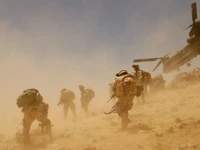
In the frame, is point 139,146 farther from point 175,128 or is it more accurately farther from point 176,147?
point 175,128

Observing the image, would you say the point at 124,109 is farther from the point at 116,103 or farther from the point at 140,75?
the point at 140,75

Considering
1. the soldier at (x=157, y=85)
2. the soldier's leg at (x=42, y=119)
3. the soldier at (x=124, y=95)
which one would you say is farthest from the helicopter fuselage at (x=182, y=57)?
the soldier at (x=157, y=85)

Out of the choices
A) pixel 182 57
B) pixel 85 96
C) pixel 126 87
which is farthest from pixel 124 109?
pixel 85 96

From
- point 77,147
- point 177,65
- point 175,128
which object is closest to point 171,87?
point 177,65

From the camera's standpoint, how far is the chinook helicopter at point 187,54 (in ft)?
28.0

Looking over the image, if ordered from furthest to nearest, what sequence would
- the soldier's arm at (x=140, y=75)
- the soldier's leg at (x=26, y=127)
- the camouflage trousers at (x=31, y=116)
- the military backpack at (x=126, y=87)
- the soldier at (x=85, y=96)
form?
the soldier at (x=85, y=96), the soldier's arm at (x=140, y=75), the camouflage trousers at (x=31, y=116), the soldier's leg at (x=26, y=127), the military backpack at (x=126, y=87)

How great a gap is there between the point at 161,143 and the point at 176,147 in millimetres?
504

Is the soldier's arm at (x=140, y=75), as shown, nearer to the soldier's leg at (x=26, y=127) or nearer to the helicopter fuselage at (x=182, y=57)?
the helicopter fuselage at (x=182, y=57)

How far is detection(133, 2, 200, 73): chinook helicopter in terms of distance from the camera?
8.53 metres

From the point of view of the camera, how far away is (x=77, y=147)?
7.02 metres

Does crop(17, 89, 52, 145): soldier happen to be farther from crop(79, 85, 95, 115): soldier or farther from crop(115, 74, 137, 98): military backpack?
crop(79, 85, 95, 115): soldier

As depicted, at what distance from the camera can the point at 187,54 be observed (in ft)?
31.4

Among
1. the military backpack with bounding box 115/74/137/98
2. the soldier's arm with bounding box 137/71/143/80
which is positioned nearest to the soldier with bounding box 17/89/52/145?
the military backpack with bounding box 115/74/137/98

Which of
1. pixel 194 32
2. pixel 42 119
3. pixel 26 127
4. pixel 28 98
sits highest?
pixel 194 32
